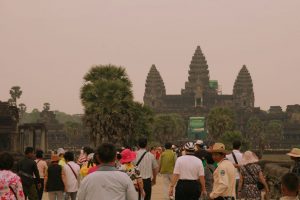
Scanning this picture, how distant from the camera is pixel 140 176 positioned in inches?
524

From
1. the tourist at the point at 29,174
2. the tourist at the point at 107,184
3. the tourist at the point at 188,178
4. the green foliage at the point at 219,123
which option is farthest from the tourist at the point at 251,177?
the green foliage at the point at 219,123

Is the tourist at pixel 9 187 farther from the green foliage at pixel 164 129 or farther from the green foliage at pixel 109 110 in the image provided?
the green foliage at pixel 164 129

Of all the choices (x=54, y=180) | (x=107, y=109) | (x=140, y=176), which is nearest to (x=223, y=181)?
(x=140, y=176)

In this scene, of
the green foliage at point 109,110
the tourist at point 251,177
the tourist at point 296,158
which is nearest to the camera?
the tourist at point 296,158

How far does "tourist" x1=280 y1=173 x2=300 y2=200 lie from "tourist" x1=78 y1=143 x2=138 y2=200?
1.47m

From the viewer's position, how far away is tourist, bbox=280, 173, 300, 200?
8.52 metres

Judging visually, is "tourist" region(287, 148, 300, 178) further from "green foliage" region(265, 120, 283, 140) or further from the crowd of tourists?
"green foliage" region(265, 120, 283, 140)

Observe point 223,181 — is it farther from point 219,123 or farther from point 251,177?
point 219,123

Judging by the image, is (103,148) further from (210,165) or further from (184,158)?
(210,165)

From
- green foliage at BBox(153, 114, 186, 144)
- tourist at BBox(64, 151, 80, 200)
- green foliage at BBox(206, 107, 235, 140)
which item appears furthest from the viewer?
green foliage at BBox(153, 114, 186, 144)

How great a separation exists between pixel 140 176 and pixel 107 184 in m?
4.80

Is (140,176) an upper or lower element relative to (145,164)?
lower

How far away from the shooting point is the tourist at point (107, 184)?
852 centimetres

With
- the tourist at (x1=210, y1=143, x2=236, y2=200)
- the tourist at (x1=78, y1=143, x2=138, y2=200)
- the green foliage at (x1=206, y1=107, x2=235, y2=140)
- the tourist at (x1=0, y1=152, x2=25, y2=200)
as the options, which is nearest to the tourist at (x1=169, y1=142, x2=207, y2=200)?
the tourist at (x1=210, y1=143, x2=236, y2=200)
